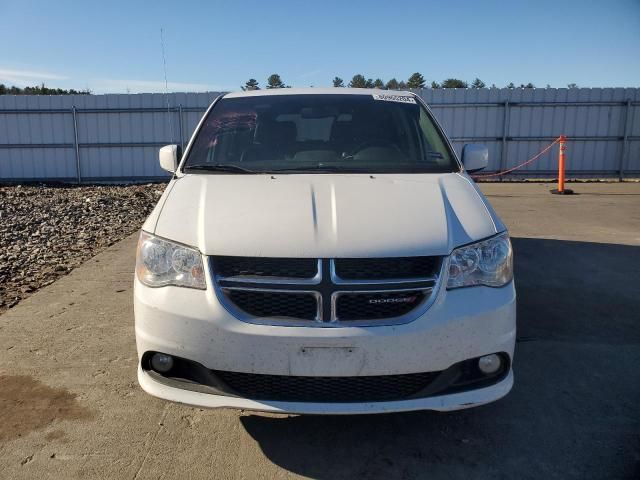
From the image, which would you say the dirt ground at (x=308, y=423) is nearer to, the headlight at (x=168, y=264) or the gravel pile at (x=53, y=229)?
the headlight at (x=168, y=264)

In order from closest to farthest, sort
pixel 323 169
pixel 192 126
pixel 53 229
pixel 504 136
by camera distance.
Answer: pixel 323 169 < pixel 53 229 < pixel 504 136 < pixel 192 126

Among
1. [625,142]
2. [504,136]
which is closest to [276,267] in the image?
[504,136]

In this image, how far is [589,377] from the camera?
3.45 metres

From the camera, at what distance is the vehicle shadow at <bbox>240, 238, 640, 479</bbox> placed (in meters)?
2.56

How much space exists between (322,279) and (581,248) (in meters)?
5.56

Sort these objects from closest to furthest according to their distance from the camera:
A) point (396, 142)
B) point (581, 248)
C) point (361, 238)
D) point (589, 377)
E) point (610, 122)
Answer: point (361, 238) → point (589, 377) → point (396, 142) → point (581, 248) → point (610, 122)

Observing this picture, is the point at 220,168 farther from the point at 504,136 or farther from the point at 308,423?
the point at 504,136

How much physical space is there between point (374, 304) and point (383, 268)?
163 millimetres

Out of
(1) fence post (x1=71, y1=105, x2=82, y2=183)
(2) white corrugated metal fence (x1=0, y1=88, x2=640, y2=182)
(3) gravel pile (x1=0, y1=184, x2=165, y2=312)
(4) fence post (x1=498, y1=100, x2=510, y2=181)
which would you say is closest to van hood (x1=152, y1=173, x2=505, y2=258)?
(3) gravel pile (x1=0, y1=184, x2=165, y2=312)

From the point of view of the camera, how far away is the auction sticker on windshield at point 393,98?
166 inches

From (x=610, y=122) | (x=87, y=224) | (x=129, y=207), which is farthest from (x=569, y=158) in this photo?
(x=87, y=224)

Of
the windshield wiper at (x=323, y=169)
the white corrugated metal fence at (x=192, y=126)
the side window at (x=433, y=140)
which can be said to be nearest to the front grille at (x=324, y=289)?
the windshield wiper at (x=323, y=169)

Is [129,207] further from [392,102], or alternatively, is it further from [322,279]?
[322,279]

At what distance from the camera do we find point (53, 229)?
817 cm
